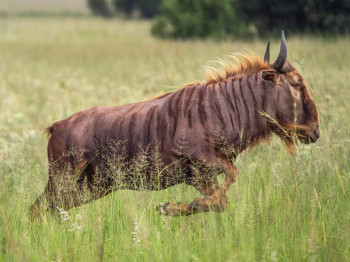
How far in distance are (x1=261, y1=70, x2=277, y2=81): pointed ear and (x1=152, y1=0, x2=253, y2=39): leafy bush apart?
22290 mm

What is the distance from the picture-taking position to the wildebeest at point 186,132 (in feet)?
13.7

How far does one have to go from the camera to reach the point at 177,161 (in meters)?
4.21

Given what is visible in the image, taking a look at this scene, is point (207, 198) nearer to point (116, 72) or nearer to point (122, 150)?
point (122, 150)

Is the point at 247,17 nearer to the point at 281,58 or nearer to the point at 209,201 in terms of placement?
the point at 281,58

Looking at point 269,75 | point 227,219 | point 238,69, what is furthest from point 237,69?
point 227,219

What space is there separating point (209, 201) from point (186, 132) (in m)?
0.67

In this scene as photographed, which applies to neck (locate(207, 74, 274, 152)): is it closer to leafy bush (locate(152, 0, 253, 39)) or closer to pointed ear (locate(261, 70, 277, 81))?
pointed ear (locate(261, 70, 277, 81))

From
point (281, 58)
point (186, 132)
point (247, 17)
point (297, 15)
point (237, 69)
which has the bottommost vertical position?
point (247, 17)

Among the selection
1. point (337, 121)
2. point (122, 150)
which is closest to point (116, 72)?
point (337, 121)

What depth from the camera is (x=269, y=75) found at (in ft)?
13.9

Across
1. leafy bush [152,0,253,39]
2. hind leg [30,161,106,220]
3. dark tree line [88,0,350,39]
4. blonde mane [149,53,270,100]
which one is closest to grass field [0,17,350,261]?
hind leg [30,161,106,220]

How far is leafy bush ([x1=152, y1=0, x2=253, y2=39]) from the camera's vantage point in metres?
26.5

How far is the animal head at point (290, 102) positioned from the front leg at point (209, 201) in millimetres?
565

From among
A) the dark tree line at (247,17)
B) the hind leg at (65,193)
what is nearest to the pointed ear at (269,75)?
the hind leg at (65,193)
